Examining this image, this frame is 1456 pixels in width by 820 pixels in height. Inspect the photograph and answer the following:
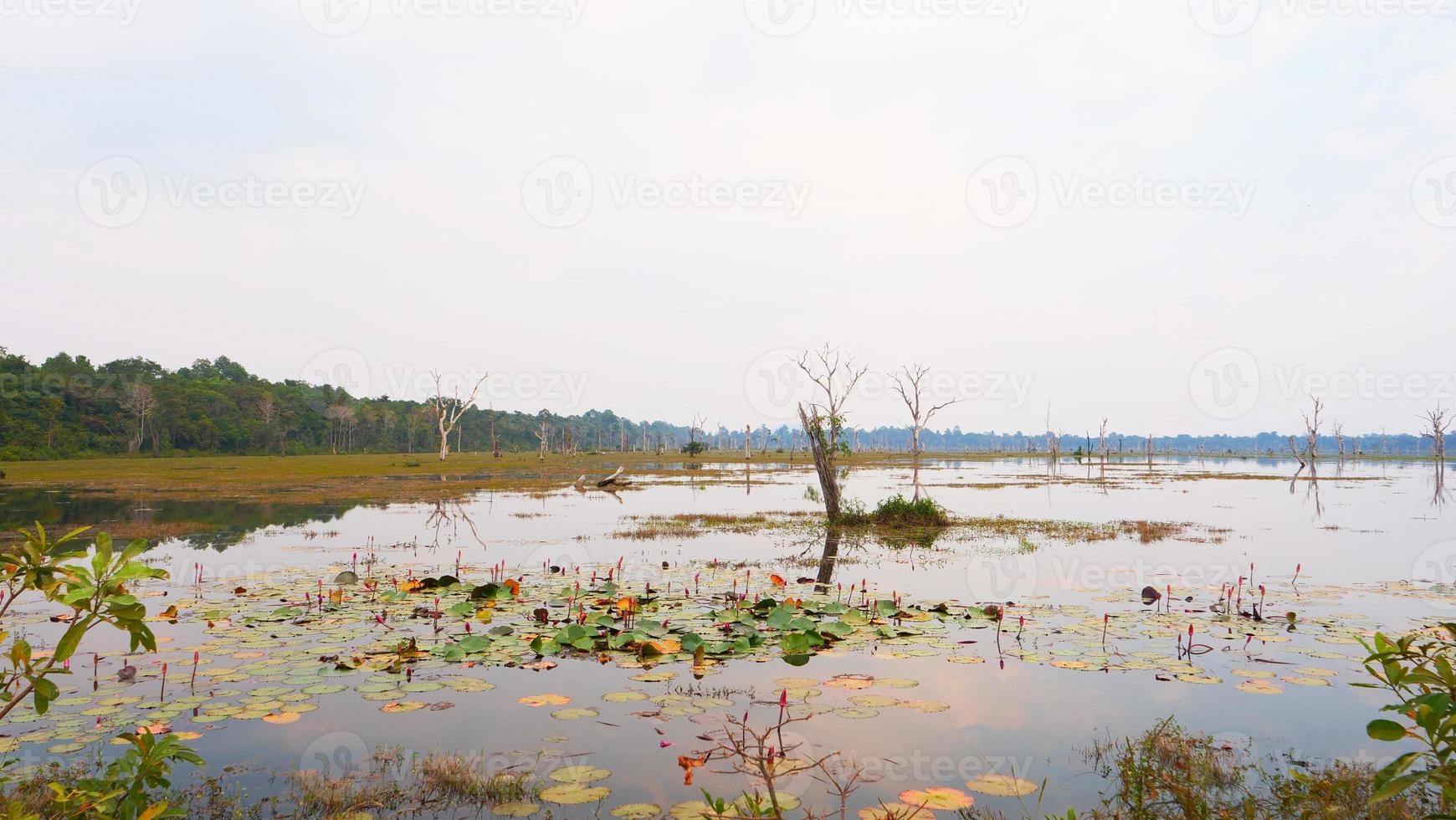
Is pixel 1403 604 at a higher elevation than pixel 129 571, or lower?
lower

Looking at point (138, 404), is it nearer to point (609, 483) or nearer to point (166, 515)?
point (609, 483)

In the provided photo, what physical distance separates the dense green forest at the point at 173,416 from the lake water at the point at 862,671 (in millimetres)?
65554

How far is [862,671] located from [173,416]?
89.3 m

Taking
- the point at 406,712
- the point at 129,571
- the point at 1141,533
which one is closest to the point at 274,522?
the point at 406,712

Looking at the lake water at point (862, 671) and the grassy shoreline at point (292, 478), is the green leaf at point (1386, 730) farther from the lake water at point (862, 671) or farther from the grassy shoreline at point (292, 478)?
the grassy shoreline at point (292, 478)

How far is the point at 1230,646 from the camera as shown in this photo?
929 centimetres

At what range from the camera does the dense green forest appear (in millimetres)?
65750

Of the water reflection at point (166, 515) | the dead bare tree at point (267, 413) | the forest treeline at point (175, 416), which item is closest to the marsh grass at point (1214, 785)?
the water reflection at point (166, 515)

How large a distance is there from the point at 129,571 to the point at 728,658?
6.96m

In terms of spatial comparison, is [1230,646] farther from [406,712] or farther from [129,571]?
[129,571]

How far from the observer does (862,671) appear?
829cm

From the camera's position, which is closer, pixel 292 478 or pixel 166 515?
pixel 166 515

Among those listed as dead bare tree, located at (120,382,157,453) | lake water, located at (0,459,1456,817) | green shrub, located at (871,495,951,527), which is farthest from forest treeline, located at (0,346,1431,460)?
lake water, located at (0,459,1456,817)

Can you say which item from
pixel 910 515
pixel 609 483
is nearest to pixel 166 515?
pixel 609 483
